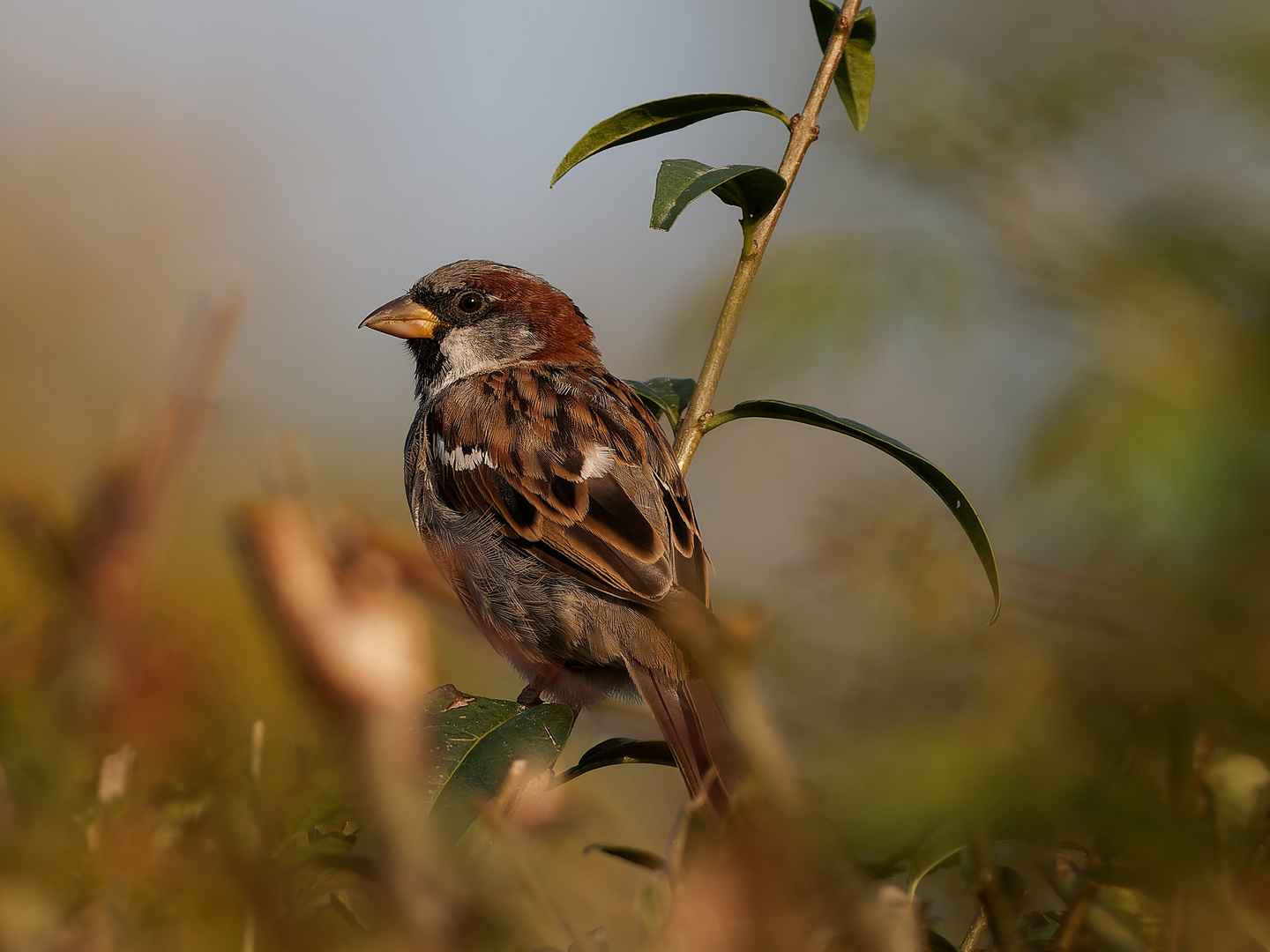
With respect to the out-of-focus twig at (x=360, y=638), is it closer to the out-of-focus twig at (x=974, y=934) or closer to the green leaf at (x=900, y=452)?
the out-of-focus twig at (x=974, y=934)

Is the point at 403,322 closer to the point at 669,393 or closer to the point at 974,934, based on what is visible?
the point at 669,393

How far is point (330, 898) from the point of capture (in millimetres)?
610

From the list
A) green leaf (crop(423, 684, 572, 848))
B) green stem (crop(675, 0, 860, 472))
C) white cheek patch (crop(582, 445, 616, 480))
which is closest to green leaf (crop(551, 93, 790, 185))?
green stem (crop(675, 0, 860, 472))

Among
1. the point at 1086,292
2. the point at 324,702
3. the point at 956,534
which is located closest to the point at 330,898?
the point at 324,702

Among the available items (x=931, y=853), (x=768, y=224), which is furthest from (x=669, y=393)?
(x=931, y=853)

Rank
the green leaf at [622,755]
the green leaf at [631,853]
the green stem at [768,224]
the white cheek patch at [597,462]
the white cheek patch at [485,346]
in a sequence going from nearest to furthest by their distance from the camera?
the green leaf at [631,853] < the green leaf at [622,755] < the green stem at [768,224] < the white cheek patch at [597,462] < the white cheek patch at [485,346]

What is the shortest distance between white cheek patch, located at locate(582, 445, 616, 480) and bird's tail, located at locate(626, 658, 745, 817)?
523 millimetres

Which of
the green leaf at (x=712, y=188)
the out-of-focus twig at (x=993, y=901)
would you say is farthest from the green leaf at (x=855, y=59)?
the out-of-focus twig at (x=993, y=901)

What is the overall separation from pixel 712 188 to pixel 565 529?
1.49 metres

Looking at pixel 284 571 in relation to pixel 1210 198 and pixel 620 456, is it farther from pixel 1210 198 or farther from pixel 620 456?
pixel 620 456

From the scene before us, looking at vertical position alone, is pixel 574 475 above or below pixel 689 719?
above

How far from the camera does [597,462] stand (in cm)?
300

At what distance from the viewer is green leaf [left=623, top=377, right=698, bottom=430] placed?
205cm

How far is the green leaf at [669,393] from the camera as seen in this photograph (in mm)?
2047
